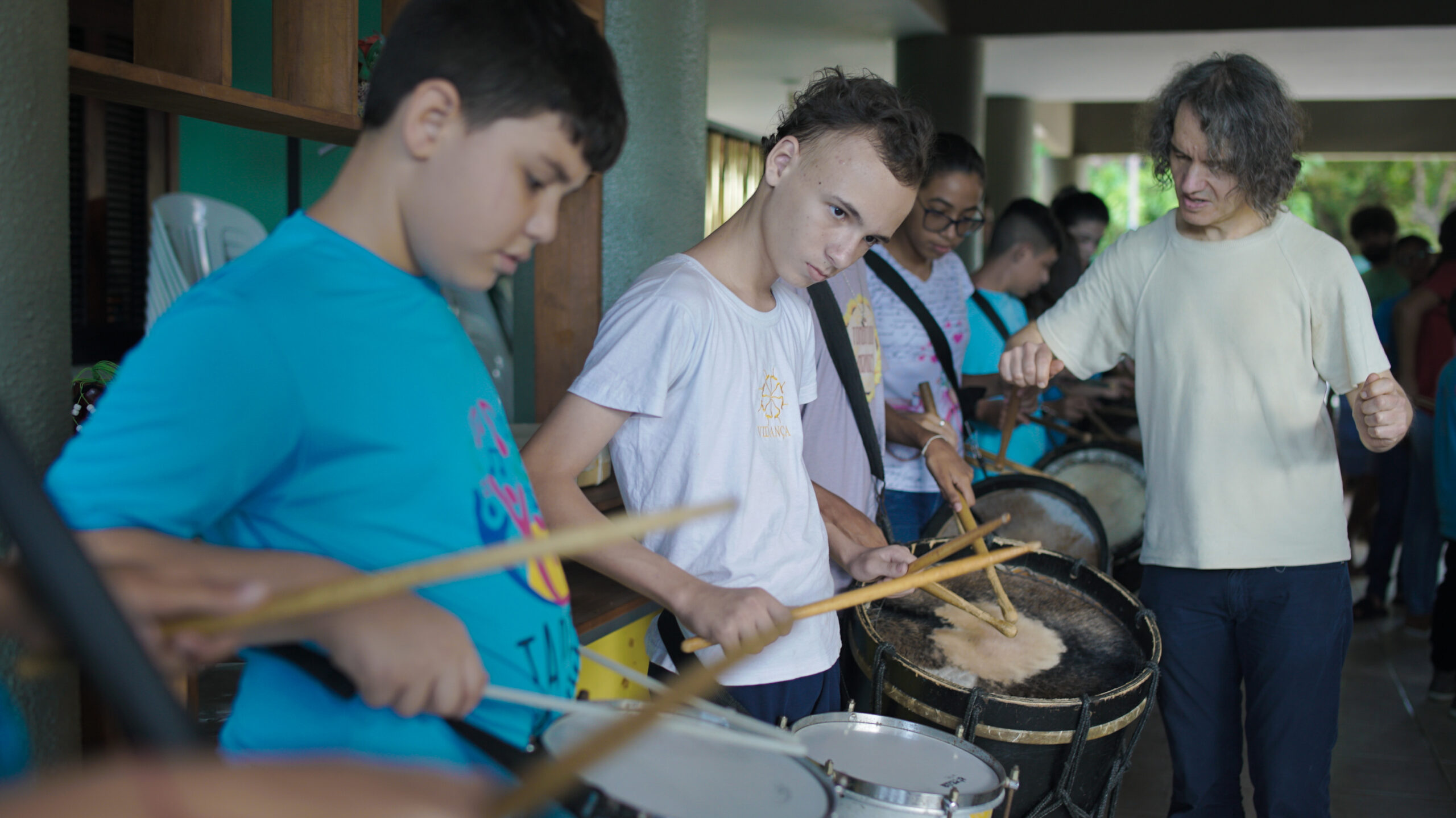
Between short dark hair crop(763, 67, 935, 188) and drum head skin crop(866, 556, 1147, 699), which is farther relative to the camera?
drum head skin crop(866, 556, 1147, 699)

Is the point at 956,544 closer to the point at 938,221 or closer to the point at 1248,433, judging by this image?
the point at 1248,433

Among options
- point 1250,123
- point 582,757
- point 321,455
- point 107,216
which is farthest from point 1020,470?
point 107,216

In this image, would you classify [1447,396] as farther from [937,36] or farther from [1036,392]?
[937,36]

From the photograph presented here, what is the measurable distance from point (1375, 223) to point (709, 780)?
21.1ft

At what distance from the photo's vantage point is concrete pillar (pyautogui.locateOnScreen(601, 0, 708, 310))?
9.55 feet

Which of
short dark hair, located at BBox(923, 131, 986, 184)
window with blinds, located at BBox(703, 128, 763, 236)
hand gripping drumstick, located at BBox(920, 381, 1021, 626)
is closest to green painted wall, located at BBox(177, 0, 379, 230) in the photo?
short dark hair, located at BBox(923, 131, 986, 184)

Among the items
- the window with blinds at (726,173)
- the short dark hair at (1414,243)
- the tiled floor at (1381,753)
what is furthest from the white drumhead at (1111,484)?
the window with blinds at (726,173)

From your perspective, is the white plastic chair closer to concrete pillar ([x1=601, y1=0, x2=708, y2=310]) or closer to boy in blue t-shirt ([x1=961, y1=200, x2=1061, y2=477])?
concrete pillar ([x1=601, y1=0, x2=708, y2=310])

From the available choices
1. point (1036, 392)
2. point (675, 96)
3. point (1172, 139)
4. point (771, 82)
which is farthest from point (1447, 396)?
point (771, 82)

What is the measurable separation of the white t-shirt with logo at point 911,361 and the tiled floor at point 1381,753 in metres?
1.27

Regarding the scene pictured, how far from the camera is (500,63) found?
0.90 meters

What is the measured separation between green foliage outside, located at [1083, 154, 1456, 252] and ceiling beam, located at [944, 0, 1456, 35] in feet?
46.9

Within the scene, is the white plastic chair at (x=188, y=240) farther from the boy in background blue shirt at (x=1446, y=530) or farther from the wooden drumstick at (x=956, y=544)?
the boy in background blue shirt at (x=1446, y=530)

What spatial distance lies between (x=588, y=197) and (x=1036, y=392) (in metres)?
1.46
